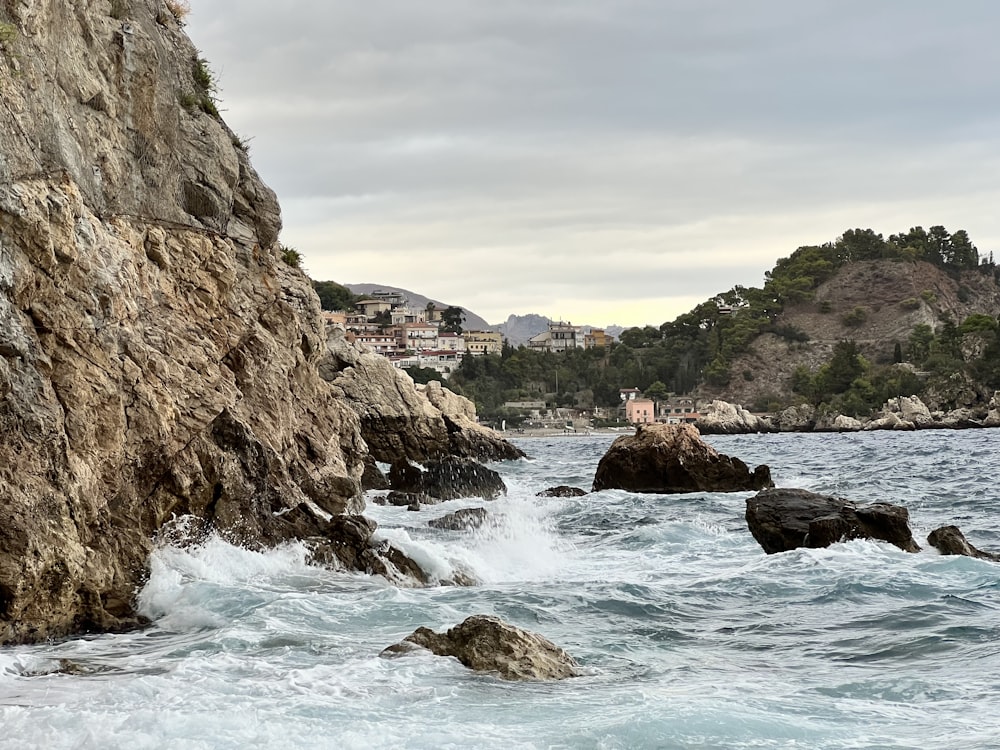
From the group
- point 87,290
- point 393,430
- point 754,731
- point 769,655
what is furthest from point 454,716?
point 393,430

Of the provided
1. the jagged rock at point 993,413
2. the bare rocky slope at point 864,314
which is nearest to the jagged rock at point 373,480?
the jagged rock at point 993,413

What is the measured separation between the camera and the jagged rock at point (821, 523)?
1750cm

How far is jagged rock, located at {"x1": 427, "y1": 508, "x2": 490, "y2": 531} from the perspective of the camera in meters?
21.9

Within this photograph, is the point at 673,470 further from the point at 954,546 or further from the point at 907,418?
the point at 907,418

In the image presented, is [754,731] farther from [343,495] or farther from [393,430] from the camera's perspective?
[393,430]

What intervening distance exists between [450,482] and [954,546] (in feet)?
66.0

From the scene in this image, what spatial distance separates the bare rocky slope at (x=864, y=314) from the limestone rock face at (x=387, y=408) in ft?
402

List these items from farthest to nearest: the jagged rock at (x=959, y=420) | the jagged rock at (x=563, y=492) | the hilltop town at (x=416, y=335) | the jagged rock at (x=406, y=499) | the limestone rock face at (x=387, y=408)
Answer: the hilltop town at (x=416, y=335) → the jagged rock at (x=959, y=420) → the limestone rock face at (x=387, y=408) → the jagged rock at (x=563, y=492) → the jagged rock at (x=406, y=499)

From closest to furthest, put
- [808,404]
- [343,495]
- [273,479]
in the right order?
[273,479]
[343,495]
[808,404]

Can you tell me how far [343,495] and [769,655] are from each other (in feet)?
37.8

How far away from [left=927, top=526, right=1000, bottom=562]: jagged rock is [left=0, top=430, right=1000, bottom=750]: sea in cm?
30

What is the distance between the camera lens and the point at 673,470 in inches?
1292

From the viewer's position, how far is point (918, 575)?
15039mm

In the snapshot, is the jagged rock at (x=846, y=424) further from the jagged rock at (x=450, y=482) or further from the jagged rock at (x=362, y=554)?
the jagged rock at (x=362, y=554)
